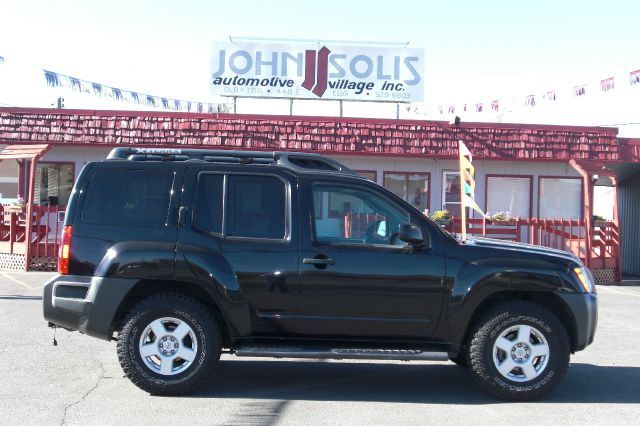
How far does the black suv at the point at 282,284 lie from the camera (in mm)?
6121

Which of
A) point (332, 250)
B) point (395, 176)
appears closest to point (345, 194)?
point (332, 250)

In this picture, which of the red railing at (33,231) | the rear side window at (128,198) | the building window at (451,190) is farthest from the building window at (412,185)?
the rear side window at (128,198)

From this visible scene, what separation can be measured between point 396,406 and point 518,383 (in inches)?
42.5

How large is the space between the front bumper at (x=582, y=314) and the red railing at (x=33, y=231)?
11408mm

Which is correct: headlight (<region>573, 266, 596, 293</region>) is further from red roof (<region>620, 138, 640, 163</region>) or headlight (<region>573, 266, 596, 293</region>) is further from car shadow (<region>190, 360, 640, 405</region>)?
red roof (<region>620, 138, 640, 163</region>)

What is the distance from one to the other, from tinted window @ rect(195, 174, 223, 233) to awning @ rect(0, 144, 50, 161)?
9956 mm

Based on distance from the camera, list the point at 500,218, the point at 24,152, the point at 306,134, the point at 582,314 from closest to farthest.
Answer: the point at 582,314 → the point at 24,152 → the point at 500,218 → the point at 306,134

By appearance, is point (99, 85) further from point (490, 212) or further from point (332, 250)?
point (332, 250)

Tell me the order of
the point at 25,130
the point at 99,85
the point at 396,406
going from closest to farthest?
the point at 396,406 < the point at 25,130 < the point at 99,85

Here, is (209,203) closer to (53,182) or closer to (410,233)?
(410,233)

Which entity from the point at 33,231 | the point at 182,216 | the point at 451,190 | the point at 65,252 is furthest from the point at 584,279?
the point at 33,231

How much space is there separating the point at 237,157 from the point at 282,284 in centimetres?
128

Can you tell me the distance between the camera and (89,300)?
6121mm

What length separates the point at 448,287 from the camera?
20.3 feet
